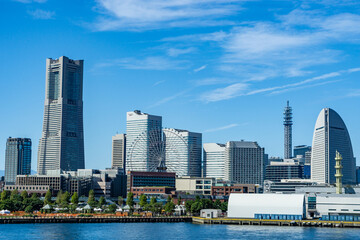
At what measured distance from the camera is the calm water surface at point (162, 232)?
140 meters

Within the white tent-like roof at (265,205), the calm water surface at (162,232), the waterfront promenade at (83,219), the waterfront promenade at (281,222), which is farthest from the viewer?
the waterfront promenade at (83,219)

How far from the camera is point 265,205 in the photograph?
17888cm

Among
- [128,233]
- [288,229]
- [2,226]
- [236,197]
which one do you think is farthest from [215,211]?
[2,226]

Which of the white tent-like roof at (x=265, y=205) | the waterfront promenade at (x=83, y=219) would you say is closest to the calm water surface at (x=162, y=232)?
the waterfront promenade at (x=83, y=219)

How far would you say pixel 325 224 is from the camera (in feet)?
549

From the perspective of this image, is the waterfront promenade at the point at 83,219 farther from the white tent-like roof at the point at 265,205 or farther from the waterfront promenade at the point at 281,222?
the white tent-like roof at the point at 265,205

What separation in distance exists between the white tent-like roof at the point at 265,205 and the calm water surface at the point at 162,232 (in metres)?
12.2

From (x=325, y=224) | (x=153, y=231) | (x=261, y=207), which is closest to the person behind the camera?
(x=153, y=231)

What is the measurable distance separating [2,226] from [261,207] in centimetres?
7056

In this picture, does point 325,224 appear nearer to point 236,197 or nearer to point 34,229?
point 236,197

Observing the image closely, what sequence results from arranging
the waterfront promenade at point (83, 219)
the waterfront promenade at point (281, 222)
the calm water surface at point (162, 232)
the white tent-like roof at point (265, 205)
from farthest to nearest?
the waterfront promenade at point (83, 219) → the white tent-like roof at point (265, 205) → the waterfront promenade at point (281, 222) → the calm water surface at point (162, 232)

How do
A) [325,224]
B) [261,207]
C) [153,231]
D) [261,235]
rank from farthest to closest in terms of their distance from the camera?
[261,207]
[325,224]
[153,231]
[261,235]

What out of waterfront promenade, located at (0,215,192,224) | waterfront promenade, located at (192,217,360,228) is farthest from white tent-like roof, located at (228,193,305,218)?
waterfront promenade, located at (0,215,192,224)

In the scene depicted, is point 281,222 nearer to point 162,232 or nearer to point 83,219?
point 162,232
